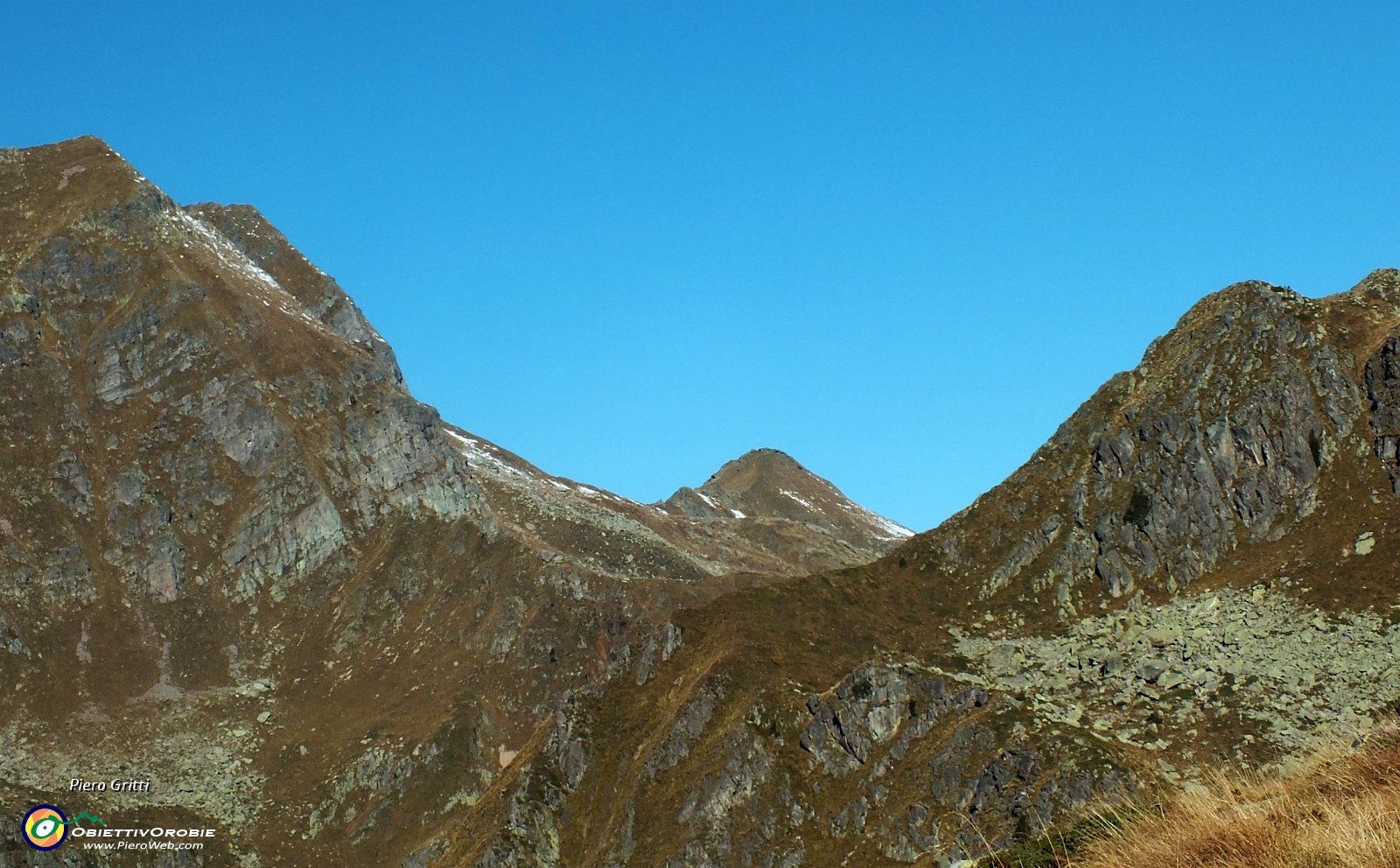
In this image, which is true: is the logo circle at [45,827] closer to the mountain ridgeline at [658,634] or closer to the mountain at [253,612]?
the mountain at [253,612]

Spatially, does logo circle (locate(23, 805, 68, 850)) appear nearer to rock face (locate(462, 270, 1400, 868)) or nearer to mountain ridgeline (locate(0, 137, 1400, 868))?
mountain ridgeline (locate(0, 137, 1400, 868))

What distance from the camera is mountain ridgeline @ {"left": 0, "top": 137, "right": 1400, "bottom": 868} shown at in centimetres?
8319

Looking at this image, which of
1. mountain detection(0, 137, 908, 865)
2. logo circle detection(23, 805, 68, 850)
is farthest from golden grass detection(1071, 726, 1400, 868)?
logo circle detection(23, 805, 68, 850)

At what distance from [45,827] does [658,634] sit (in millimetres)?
65281

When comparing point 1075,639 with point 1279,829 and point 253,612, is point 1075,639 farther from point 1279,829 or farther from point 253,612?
point 253,612

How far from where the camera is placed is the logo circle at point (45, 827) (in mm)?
117312

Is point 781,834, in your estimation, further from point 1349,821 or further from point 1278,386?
point 1349,821

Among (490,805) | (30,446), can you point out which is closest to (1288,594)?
(490,805)

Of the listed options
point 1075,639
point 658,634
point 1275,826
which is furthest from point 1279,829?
point 658,634

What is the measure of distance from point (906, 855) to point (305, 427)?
145 m

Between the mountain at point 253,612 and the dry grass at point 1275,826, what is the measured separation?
11294 cm

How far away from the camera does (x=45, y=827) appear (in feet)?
393

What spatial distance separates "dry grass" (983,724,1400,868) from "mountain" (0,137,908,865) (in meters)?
113

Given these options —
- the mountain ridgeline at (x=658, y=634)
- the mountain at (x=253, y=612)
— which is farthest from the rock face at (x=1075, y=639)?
the mountain at (x=253, y=612)
